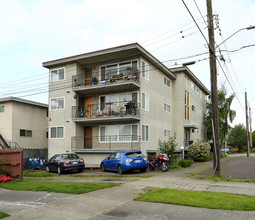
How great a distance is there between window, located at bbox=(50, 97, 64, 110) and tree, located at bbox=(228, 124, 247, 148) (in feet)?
165

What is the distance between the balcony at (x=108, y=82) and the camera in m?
21.8

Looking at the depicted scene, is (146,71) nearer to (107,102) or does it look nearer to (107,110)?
(107,102)

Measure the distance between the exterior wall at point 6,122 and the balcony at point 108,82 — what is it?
→ 24.5 feet

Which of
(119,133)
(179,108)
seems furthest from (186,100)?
(119,133)

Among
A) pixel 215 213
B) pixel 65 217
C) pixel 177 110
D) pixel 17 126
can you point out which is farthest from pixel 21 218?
pixel 177 110

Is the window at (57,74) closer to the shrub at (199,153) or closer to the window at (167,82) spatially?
the window at (167,82)

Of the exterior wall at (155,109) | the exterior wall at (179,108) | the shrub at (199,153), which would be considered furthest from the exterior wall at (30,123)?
the shrub at (199,153)

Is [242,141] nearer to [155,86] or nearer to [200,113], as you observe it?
[200,113]

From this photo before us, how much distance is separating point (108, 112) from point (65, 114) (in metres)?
4.74

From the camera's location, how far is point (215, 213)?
7.13 m

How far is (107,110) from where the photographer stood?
2281cm

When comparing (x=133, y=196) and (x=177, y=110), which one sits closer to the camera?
(x=133, y=196)

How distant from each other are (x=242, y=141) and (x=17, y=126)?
52.3 metres

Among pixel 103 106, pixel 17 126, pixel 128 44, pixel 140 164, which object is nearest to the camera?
pixel 140 164
